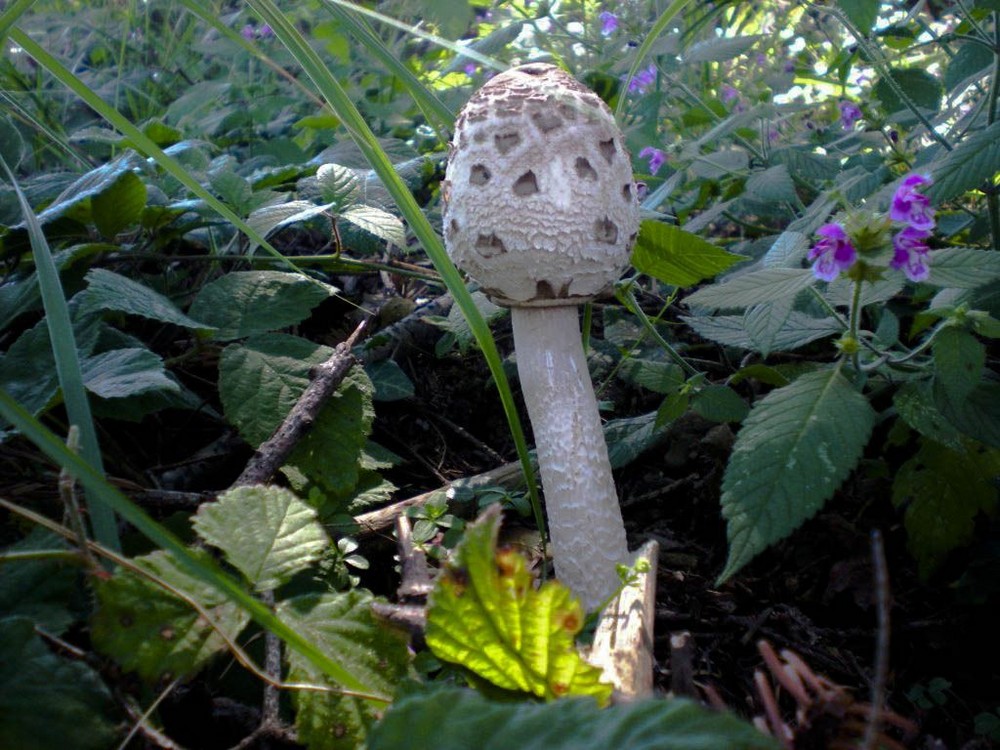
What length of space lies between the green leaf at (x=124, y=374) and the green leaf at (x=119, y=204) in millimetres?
682

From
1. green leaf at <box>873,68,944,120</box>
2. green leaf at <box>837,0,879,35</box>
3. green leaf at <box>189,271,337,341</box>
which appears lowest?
green leaf at <box>189,271,337,341</box>

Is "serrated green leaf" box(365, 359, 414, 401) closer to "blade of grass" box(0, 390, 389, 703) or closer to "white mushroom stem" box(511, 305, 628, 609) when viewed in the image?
"white mushroom stem" box(511, 305, 628, 609)

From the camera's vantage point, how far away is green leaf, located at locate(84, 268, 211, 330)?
1.88 m

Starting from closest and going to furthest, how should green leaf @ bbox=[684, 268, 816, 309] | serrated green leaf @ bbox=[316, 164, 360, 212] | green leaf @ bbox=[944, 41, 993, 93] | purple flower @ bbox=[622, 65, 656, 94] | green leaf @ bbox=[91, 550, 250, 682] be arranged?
green leaf @ bbox=[91, 550, 250, 682] < green leaf @ bbox=[684, 268, 816, 309] < serrated green leaf @ bbox=[316, 164, 360, 212] < green leaf @ bbox=[944, 41, 993, 93] < purple flower @ bbox=[622, 65, 656, 94]

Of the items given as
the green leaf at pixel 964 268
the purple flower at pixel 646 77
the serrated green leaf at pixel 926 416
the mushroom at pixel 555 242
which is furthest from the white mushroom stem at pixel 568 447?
the purple flower at pixel 646 77

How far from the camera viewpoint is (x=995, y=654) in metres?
1.98

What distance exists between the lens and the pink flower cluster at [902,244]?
62.9 inches

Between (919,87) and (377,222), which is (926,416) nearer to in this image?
(919,87)

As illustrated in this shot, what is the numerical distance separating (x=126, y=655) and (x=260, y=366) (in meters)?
1.02

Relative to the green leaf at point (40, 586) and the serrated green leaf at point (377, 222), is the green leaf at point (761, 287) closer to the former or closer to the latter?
the serrated green leaf at point (377, 222)

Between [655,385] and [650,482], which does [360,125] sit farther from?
[650,482]

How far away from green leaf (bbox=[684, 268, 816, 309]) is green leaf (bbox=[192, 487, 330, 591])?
3.40ft

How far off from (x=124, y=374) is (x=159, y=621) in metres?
0.68

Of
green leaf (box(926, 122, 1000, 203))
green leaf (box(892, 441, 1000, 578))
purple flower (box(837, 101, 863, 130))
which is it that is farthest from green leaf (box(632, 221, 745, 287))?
purple flower (box(837, 101, 863, 130))
